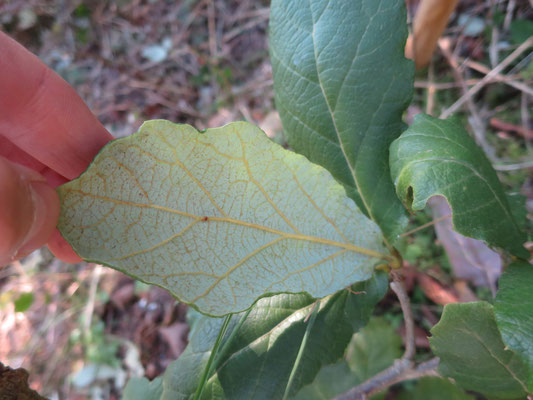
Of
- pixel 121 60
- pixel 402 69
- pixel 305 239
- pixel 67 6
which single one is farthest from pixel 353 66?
pixel 67 6

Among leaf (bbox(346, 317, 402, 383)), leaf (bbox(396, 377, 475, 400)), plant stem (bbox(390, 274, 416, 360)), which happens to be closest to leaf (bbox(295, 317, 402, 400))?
leaf (bbox(346, 317, 402, 383))

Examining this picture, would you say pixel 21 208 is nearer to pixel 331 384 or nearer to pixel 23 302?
pixel 331 384

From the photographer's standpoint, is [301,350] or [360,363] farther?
[360,363]

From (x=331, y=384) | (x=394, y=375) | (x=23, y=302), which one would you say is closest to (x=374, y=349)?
(x=331, y=384)

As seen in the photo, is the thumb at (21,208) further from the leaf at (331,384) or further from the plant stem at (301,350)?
the leaf at (331,384)

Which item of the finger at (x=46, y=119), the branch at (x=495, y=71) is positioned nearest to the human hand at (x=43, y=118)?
the finger at (x=46, y=119)

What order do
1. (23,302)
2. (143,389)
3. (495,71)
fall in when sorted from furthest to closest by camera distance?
(23,302) → (495,71) → (143,389)
